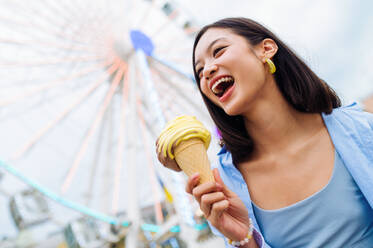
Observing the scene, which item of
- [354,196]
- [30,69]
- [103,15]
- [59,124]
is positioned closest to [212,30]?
[354,196]

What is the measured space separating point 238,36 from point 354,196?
0.58m

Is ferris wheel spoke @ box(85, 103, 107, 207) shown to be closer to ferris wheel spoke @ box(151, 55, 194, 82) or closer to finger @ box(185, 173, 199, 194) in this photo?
ferris wheel spoke @ box(151, 55, 194, 82)

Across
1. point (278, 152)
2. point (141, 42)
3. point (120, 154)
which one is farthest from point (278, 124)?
point (141, 42)

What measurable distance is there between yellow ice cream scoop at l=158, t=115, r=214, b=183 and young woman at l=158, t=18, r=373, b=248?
40mm

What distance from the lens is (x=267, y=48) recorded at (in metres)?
0.94

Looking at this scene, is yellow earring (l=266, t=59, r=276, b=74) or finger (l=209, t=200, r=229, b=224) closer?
finger (l=209, t=200, r=229, b=224)

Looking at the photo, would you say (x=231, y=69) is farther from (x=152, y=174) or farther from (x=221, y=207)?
(x=152, y=174)

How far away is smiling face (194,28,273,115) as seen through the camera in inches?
32.1

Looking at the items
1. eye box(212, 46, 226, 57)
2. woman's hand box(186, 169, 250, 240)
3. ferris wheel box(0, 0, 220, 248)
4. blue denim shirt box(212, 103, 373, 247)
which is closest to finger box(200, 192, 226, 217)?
woman's hand box(186, 169, 250, 240)

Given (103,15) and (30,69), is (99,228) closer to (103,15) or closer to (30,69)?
(30,69)

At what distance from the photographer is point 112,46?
585cm

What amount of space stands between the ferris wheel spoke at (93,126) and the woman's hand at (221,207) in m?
4.46

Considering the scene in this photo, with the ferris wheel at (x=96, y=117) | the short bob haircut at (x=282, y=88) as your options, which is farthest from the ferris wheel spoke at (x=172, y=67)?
the short bob haircut at (x=282, y=88)

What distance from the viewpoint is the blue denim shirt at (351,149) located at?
0.74 metres
